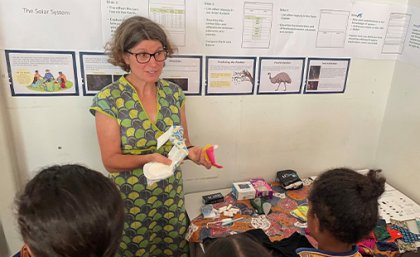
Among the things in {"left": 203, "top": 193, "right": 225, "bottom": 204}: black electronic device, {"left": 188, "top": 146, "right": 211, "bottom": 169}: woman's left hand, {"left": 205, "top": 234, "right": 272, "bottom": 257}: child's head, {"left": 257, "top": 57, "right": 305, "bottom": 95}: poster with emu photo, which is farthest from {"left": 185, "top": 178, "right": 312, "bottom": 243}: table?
{"left": 205, "top": 234, "right": 272, "bottom": 257}: child's head

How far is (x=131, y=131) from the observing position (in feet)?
4.08

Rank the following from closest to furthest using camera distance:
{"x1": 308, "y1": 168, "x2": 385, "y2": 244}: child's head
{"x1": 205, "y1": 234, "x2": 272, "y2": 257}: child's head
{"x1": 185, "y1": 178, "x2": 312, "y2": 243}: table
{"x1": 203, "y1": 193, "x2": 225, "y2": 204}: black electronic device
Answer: {"x1": 205, "y1": 234, "x2": 272, "y2": 257}: child's head
{"x1": 308, "y1": 168, "x2": 385, "y2": 244}: child's head
{"x1": 185, "y1": 178, "x2": 312, "y2": 243}: table
{"x1": 203, "y1": 193, "x2": 225, "y2": 204}: black electronic device

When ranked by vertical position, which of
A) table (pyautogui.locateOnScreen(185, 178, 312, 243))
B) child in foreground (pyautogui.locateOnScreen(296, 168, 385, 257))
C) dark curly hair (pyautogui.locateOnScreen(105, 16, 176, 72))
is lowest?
table (pyautogui.locateOnScreen(185, 178, 312, 243))

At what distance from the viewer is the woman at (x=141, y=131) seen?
1196mm

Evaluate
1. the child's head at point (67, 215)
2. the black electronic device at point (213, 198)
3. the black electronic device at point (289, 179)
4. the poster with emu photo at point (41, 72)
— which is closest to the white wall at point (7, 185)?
the poster with emu photo at point (41, 72)

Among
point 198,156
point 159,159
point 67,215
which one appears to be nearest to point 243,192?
point 198,156

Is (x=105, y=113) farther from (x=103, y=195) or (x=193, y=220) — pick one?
(x=193, y=220)

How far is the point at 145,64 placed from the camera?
120cm

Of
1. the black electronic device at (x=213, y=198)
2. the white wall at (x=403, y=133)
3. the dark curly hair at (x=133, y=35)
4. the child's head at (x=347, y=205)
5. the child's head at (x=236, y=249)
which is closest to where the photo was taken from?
the child's head at (x=236, y=249)

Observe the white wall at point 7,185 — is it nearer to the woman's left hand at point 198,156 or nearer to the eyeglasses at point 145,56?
the eyeglasses at point 145,56

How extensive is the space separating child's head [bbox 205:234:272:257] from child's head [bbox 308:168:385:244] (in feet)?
1.42

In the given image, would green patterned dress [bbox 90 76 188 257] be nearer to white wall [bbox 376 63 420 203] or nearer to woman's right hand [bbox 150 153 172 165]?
woman's right hand [bbox 150 153 172 165]

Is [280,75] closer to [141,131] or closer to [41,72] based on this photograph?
[141,131]

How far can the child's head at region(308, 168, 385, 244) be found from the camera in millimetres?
974
